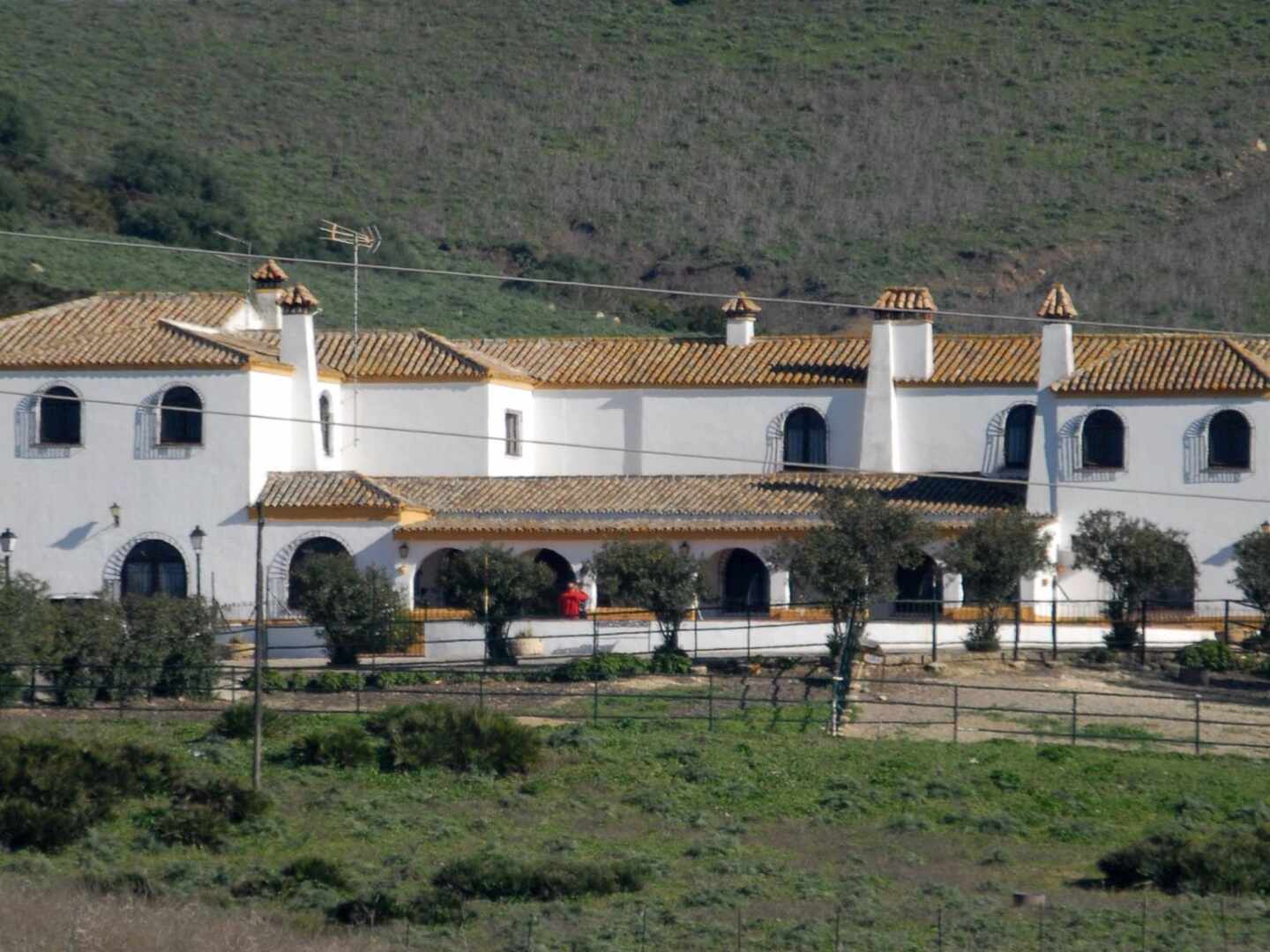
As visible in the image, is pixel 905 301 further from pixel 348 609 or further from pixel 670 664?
pixel 348 609

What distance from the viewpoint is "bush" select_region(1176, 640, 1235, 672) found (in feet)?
130

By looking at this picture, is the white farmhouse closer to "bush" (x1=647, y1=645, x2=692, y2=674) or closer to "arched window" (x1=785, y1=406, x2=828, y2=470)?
"arched window" (x1=785, y1=406, x2=828, y2=470)

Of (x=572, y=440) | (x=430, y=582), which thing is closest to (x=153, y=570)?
(x=430, y=582)

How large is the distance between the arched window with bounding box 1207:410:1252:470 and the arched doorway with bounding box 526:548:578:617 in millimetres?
12131

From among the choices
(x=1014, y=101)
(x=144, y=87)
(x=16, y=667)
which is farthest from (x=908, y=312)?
(x=144, y=87)

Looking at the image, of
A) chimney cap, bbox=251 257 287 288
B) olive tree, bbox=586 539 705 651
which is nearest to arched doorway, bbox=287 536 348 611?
olive tree, bbox=586 539 705 651

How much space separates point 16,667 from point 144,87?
232ft

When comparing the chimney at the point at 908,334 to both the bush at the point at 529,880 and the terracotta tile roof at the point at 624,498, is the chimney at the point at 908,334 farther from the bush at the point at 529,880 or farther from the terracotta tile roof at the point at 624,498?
the bush at the point at 529,880

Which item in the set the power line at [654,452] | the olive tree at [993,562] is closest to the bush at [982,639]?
the olive tree at [993,562]

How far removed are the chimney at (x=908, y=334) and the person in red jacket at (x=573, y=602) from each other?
8796 mm

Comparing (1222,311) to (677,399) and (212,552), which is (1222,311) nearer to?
(677,399)

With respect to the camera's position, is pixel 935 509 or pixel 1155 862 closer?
pixel 1155 862

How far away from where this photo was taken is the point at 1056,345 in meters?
45.8

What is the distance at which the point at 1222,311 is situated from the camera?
76.5m
